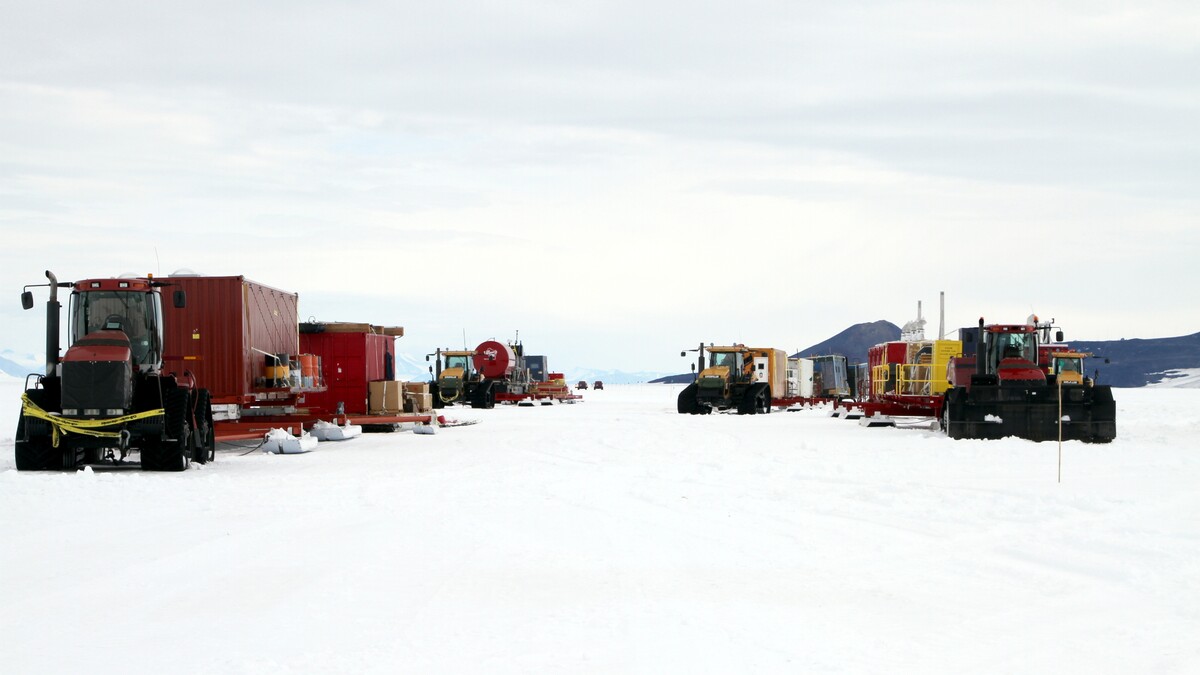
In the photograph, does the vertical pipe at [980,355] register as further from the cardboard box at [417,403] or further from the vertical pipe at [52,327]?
the vertical pipe at [52,327]

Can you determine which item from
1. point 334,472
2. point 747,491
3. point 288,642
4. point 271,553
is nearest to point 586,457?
point 334,472

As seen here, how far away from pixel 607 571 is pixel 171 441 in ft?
34.6

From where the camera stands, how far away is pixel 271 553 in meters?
9.43

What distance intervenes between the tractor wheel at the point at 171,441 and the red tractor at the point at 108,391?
0.05ft

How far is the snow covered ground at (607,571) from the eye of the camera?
20.3ft

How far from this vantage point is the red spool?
50031 mm

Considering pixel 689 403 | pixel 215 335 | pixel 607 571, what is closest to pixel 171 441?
pixel 215 335

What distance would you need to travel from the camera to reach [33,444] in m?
16.8

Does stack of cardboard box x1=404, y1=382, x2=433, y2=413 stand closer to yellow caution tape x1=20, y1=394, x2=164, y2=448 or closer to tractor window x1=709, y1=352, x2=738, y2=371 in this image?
tractor window x1=709, y1=352, x2=738, y2=371

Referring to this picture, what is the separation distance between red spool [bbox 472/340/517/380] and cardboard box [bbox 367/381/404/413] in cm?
2048

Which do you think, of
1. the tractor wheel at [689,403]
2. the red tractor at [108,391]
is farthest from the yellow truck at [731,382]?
the red tractor at [108,391]

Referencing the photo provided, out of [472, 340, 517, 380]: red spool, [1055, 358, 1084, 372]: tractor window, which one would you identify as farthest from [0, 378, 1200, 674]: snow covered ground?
[472, 340, 517, 380]: red spool

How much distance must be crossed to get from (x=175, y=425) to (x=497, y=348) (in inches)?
1295

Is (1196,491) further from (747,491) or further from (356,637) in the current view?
(356,637)
